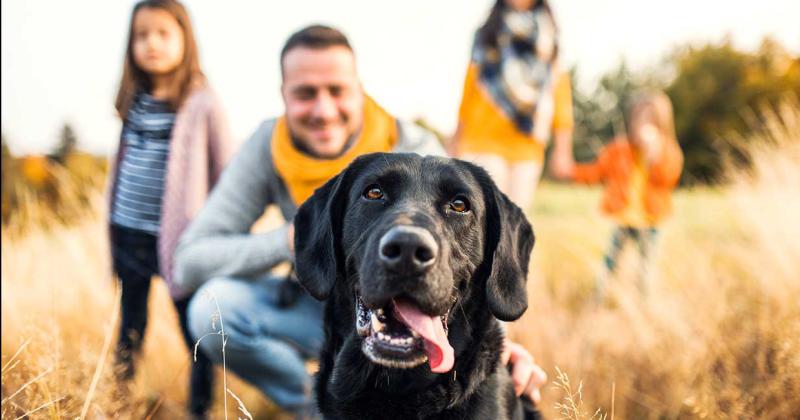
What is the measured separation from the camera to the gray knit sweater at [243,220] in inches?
97.8

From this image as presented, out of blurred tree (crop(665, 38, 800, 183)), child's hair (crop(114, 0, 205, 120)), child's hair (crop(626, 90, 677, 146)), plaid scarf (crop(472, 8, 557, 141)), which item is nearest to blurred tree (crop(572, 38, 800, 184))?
blurred tree (crop(665, 38, 800, 183))

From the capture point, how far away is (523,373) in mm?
2064

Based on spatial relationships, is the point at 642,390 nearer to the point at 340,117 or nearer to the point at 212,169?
the point at 340,117

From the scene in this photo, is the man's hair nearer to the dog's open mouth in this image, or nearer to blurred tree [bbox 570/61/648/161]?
the dog's open mouth

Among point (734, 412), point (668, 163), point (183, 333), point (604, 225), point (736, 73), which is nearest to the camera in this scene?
point (734, 412)

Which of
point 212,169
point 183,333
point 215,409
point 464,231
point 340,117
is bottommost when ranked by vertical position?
point 215,409

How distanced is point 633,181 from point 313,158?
325 cm

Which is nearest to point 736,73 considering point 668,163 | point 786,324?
point 668,163

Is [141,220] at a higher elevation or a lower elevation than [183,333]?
higher

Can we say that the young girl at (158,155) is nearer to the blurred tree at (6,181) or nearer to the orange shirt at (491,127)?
the blurred tree at (6,181)

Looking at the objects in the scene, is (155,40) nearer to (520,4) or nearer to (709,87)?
(520,4)

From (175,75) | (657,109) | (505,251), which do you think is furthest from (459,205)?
(657,109)

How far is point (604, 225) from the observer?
5.14 meters

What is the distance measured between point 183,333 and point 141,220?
72 cm
